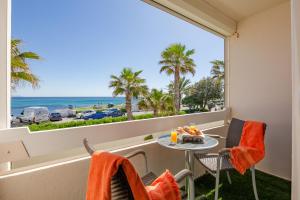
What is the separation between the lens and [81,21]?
485cm

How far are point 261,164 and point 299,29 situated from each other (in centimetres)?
226

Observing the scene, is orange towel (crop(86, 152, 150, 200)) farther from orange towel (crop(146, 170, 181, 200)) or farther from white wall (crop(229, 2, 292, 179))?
white wall (crop(229, 2, 292, 179))

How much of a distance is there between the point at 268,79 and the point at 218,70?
1.05 meters

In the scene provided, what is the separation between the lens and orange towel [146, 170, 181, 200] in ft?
2.62

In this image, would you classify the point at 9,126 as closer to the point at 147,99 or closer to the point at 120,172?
the point at 120,172

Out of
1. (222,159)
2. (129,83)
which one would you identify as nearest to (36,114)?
(222,159)

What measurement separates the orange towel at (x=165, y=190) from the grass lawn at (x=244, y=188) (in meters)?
1.29

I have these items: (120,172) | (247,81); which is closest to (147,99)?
(247,81)

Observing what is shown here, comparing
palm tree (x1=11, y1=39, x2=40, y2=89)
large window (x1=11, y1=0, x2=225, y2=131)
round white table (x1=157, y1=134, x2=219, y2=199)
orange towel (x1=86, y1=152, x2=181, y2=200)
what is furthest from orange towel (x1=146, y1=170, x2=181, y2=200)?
large window (x1=11, y1=0, x2=225, y2=131)

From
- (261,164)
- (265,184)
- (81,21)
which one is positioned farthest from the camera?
(81,21)

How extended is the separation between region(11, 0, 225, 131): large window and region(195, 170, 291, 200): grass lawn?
46.2 inches

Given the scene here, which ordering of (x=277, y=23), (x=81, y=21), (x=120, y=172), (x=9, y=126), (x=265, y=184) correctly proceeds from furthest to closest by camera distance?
(x=81, y=21), (x=277, y=23), (x=265, y=184), (x=9, y=126), (x=120, y=172)

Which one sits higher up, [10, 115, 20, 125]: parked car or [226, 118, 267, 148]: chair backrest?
[10, 115, 20, 125]: parked car

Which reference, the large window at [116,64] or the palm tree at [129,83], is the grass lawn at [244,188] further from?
the palm tree at [129,83]
